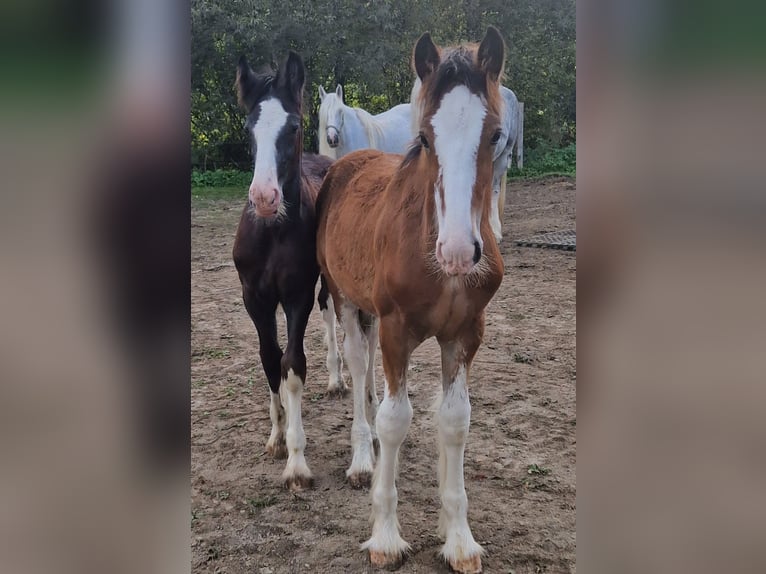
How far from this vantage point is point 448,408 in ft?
7.42

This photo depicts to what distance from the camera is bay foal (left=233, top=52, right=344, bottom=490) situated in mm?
2645

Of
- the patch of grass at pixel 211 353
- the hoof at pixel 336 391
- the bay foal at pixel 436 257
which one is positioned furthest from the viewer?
the patch of grass at pixel 211 353

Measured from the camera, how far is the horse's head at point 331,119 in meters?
7.85

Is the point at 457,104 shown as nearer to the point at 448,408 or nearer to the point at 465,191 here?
the point at 465,191

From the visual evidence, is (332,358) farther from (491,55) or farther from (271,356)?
(491,55)

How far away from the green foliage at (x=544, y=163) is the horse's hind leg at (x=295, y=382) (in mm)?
11057

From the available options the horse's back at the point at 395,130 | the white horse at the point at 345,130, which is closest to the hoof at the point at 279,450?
the white horse at the point at 345,130

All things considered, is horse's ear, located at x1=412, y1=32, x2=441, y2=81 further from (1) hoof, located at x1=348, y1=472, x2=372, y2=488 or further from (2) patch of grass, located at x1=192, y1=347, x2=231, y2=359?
(2) patch of grass, located at x1=192, y1=347, x2=231, y2=359

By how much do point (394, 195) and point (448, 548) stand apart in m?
1.52

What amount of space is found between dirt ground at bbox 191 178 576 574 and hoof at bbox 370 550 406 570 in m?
0.03

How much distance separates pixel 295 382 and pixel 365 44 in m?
9.45

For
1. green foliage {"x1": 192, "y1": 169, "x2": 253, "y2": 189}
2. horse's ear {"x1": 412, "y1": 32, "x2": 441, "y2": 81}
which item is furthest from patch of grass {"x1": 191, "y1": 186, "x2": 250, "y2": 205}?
horse's ear {"x1": 412, "y1": 32, "x2": 441, "y2": 81}

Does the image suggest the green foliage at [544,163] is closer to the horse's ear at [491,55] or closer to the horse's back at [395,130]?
the horse's back at [395,130]
